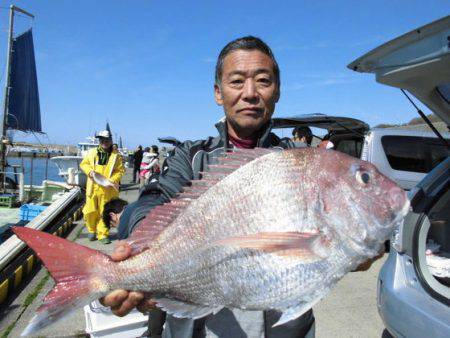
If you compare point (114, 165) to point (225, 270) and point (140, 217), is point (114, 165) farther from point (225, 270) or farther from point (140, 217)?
point (225, 270)

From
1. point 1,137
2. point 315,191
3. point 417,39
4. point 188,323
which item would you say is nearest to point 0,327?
point 188,323

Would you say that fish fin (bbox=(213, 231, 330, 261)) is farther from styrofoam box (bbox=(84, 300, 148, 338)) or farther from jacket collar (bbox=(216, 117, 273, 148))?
styrofoam box (bbox=(84, 300, 148, 338))

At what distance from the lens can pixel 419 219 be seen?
10.2 ft

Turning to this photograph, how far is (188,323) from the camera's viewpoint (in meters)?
1.71

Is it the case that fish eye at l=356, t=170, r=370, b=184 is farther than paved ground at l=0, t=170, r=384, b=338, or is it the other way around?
paved ground at l=0, t=170, r=384, b=338

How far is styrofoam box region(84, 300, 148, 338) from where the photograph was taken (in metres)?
3.29

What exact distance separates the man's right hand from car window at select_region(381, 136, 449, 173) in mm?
6470

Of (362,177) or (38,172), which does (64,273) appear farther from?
(38,172)

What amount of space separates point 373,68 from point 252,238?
2343mm

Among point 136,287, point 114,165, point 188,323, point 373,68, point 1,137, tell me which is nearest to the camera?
point 136,287

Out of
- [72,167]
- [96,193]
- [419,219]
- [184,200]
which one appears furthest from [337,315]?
[72,167]

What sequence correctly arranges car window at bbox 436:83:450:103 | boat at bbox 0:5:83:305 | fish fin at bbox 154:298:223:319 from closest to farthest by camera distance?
fish fin at bbox 154:298:223:319, car window at bbox 436:83:450:103, boat at bbox 0:5:83:305

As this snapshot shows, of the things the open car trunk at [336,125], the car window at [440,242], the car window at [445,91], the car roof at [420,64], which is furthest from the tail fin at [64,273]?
the open car trunk at [336,125]

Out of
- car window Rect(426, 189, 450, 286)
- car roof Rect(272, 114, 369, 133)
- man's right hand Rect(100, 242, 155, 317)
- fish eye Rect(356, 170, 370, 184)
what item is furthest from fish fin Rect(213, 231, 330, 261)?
car roof Rect(272, 114, 369, 133)
